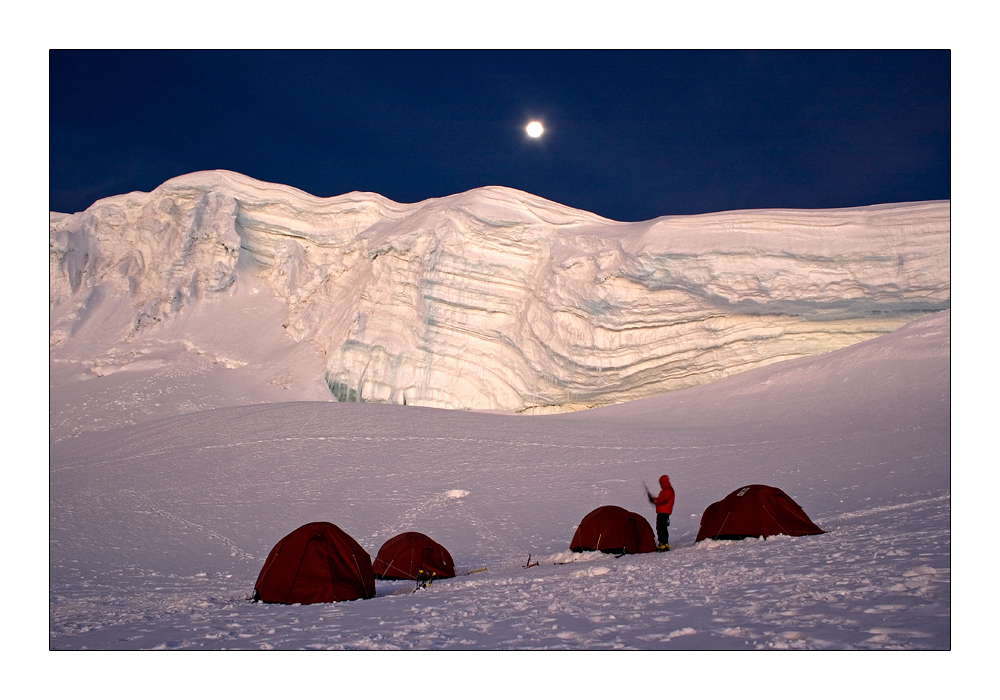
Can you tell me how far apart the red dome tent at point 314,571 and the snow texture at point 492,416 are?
437mm

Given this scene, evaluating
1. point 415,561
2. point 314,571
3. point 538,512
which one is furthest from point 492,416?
point 314,571

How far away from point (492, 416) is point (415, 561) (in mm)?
12019

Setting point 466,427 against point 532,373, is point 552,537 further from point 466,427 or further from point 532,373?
point 532,373

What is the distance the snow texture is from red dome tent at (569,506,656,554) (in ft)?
1.12

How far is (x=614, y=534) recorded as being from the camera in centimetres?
1017

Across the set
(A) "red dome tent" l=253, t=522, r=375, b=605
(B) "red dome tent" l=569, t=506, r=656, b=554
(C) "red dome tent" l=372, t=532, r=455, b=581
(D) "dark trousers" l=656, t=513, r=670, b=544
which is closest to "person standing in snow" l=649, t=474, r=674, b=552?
(D) "dark trousers" l=656, t=513, r=670, b=544

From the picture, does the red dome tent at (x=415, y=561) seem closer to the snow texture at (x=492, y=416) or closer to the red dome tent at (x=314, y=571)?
the snow texture at (x=492, y=416)

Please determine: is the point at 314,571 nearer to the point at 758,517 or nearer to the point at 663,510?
the point at 663,510

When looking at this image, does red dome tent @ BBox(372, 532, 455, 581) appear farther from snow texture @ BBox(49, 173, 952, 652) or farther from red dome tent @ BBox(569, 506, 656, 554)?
red dome tent @ BBox(569, 506, 656, 554)

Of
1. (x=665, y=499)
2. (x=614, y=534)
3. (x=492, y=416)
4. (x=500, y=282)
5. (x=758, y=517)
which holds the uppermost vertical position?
(x=500, y=282)

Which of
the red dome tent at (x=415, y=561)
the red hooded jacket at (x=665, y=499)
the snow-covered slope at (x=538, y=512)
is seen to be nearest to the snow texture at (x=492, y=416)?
the snow-covered slope at (x=538, y=512)

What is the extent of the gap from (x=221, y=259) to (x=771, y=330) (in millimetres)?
26881

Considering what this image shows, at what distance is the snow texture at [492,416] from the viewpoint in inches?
242

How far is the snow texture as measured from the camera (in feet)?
20.2
